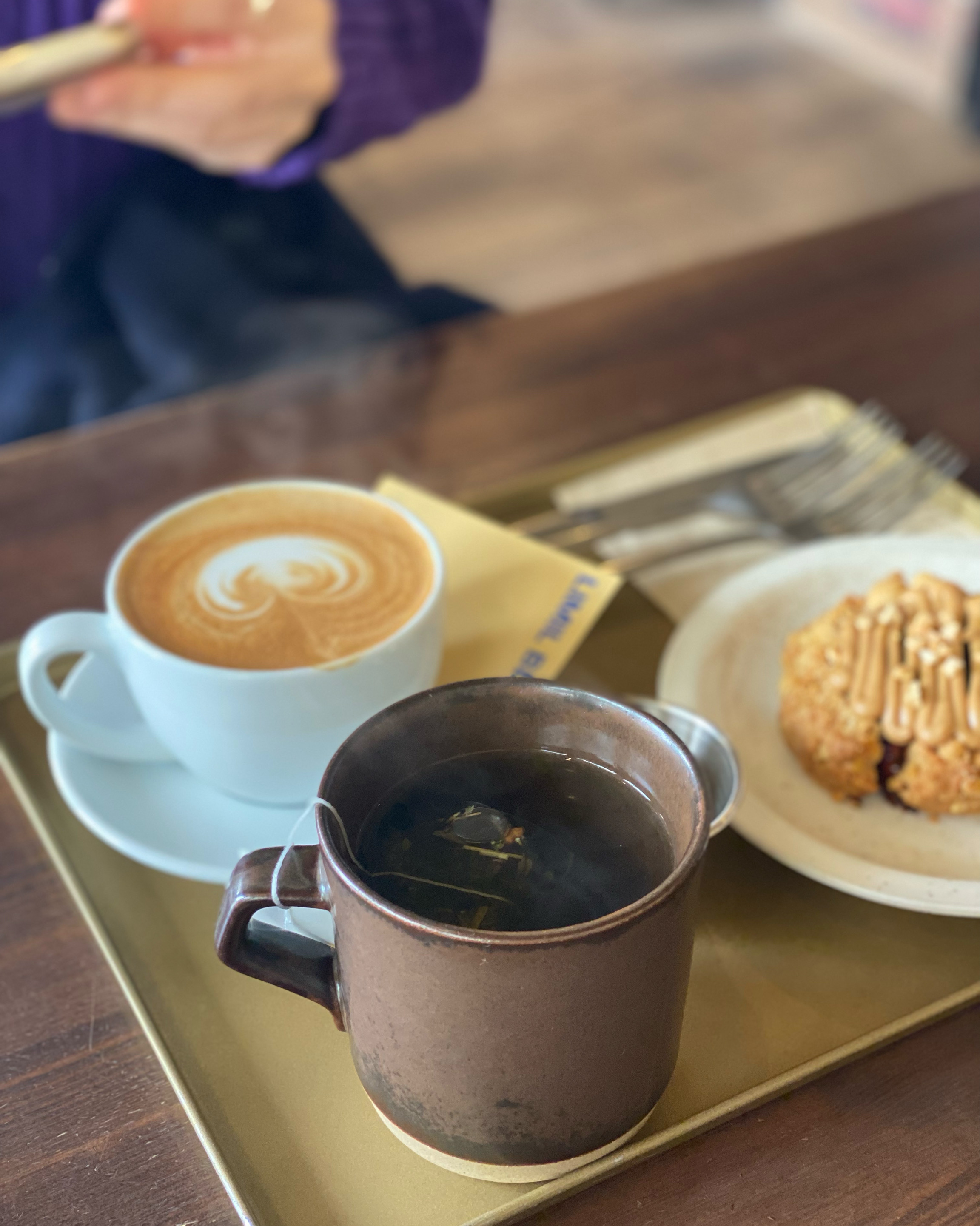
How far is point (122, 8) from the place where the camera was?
102cm

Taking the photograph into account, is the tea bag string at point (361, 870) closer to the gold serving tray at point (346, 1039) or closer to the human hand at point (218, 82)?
the gold serving tray at point (346, 1039)

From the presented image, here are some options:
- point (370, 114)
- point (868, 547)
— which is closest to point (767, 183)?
point (370, 114)

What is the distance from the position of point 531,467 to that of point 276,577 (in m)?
0.35

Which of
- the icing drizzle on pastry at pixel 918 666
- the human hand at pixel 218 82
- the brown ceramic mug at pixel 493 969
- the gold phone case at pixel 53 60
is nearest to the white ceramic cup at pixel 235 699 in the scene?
the brown ceramic mug at pixel 493 969

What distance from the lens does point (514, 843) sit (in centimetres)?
45

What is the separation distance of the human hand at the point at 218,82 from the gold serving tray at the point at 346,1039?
0.69m

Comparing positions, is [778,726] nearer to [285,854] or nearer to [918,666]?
[918,666]

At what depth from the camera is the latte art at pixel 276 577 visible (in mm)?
608

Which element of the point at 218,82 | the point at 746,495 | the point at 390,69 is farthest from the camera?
the point at 390,69

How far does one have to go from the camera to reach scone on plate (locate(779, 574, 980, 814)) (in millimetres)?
615

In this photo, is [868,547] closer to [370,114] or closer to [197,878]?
[197,878]

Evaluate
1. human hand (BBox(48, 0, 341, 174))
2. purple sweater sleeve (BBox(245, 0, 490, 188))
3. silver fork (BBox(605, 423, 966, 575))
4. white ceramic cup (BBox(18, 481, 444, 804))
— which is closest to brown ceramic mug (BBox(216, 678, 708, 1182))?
white ceramic cup (BBox(18, 481, 444, 804))

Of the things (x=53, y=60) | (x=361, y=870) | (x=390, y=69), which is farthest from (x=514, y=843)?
(x=390, y=69)

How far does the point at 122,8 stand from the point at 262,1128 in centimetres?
94
